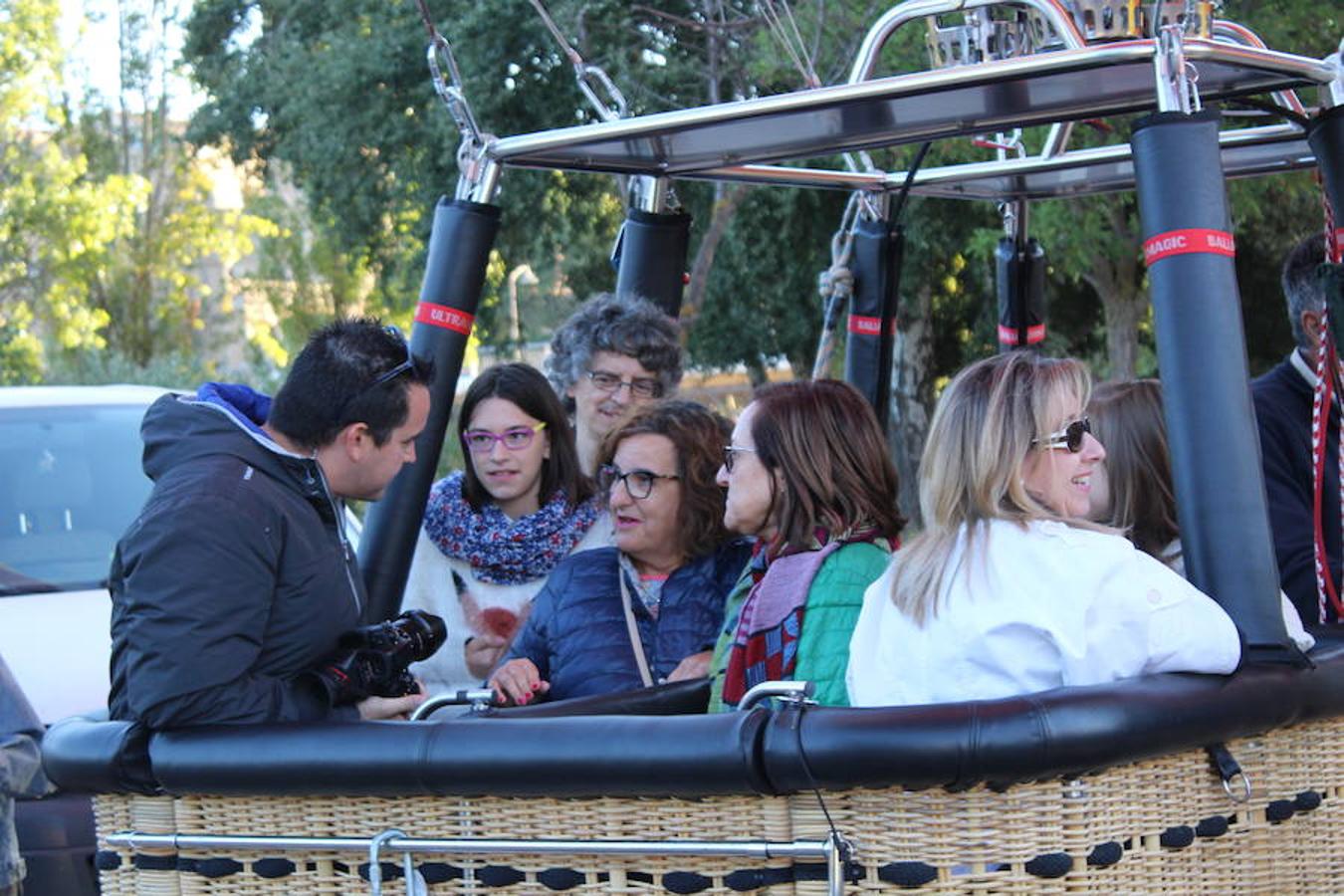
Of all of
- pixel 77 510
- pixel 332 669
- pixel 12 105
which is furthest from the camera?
pixel 12 105

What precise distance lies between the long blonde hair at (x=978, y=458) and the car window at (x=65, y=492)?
3875 mm

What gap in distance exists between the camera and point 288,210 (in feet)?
100.0

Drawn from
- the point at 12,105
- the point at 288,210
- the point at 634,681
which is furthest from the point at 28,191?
the point at 634,681

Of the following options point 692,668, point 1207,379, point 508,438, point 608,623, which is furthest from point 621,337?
point 1207,379

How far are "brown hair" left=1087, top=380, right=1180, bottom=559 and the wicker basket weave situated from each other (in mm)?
679

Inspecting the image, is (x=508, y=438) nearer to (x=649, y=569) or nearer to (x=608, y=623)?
(x=649, y=569)

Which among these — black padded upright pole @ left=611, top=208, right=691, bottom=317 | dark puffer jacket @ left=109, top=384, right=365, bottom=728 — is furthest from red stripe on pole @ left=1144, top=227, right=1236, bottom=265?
black padded upright pole @ left=611, top=208, right=691, bottom=317

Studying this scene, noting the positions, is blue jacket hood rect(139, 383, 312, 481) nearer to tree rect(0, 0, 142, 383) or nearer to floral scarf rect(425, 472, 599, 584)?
floral scarf rect(425, 472, 599, 584)

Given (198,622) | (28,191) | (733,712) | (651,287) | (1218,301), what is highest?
Result: (28,191)

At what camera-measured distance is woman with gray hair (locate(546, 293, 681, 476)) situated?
4.78 metres

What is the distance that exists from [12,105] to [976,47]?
20.7m

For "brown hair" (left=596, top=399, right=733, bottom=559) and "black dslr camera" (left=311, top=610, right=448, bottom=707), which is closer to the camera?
"black dslr camera" (left=311, top=610, right=448, bottom=707)

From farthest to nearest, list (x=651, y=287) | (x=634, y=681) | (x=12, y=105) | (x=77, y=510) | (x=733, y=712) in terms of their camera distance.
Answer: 1. (x=12, y=105)
2. (x=77, y=510)
3. (x=651, y=287)
4. (x=634, y=681)
5. (x=733, y=712)

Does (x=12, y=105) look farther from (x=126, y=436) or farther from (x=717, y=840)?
(x=717, y=840)
